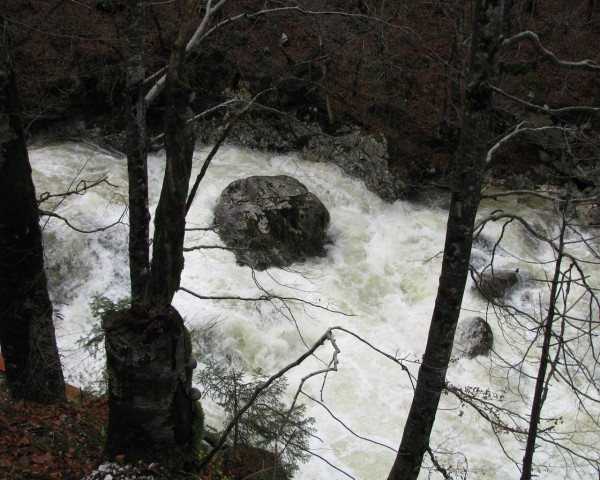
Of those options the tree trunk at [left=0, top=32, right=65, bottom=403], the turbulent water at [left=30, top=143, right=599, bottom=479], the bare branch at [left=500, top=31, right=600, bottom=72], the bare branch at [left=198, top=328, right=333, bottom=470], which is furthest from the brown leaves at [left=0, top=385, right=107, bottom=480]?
the bare branch at [left=500, top=31, right=600, bottom=72]

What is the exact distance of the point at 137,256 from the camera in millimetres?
4250

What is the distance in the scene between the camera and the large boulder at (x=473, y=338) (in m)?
9.23

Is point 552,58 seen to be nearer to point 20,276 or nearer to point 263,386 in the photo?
point 263,386

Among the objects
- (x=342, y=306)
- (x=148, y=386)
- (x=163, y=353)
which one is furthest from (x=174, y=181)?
(x=342, y=306)

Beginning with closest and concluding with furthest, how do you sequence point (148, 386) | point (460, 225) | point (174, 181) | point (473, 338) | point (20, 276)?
point (148, 386) → point (174, 181) → point (460, 225) → point (20, 276) → point (473, 338)

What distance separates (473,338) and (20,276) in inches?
284

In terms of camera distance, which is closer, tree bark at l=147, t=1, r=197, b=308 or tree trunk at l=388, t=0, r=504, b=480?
tree bark at l=147, t=1, r=197, b=308

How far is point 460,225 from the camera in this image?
381cm

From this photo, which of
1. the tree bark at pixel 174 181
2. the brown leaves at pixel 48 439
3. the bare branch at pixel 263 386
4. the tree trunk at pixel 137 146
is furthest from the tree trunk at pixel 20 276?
the bare branch at pixel 263 386

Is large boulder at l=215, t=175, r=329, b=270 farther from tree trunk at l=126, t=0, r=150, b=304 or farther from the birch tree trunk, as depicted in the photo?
the birch tree trunk

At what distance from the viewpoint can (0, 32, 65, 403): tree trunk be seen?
462cm

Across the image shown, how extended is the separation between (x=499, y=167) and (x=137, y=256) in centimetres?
1225

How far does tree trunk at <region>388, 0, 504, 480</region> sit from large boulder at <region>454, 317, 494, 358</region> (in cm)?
526

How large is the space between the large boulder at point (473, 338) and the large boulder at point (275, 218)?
335 cm
